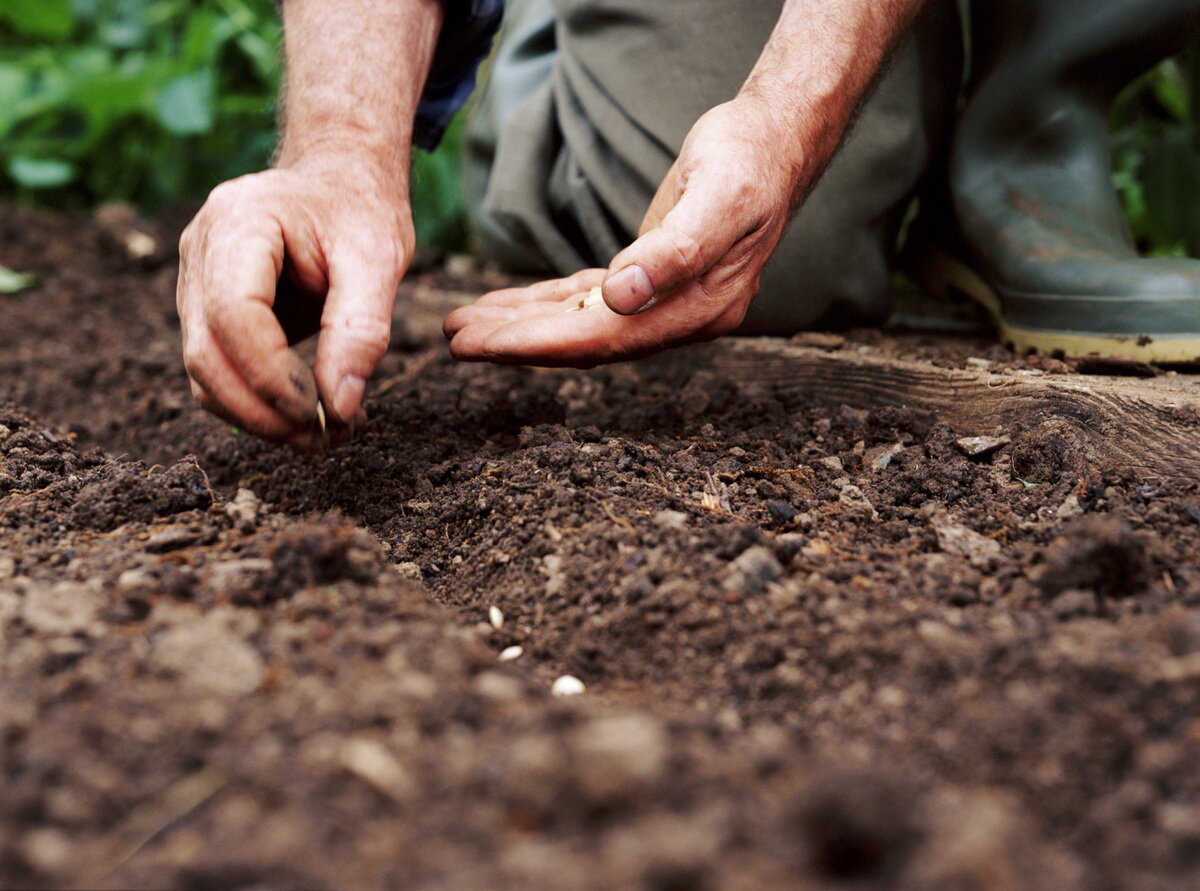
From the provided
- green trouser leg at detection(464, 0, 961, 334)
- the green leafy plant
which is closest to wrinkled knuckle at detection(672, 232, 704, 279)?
green trouser leg at detection(464, 0, 961, 334)

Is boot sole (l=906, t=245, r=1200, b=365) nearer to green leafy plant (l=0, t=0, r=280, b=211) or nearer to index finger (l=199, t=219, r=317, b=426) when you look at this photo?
index finger (l=199, t=219, r=317, b=426)

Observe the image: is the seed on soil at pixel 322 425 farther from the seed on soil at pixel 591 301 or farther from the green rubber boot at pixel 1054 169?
the green rubber boot at pixel 1054 169

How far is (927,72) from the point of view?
6.52 feet

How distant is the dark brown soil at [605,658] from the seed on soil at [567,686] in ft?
0.05

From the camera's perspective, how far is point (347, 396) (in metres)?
1.17

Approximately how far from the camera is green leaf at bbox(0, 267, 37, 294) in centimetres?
271

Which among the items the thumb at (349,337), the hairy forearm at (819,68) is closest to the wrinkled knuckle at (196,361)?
the thumb at (349,337)

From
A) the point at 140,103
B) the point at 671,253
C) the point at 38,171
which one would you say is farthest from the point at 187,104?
the point at 671,253

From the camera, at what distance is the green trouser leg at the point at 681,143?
1.87 meters

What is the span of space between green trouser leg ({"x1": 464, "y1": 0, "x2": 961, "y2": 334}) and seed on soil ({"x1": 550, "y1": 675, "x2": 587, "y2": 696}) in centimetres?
114

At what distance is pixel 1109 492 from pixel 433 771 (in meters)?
0.96

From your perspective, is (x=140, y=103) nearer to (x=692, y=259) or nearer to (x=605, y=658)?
(x=692, y=259)

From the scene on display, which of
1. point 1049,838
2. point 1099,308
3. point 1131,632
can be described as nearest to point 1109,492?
point 1131,632

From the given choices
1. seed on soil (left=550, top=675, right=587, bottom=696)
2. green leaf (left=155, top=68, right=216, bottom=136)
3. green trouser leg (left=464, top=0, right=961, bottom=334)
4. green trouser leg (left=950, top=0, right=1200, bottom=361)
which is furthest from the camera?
green leaf (left=155, top=68, right=216, bottom=136)
